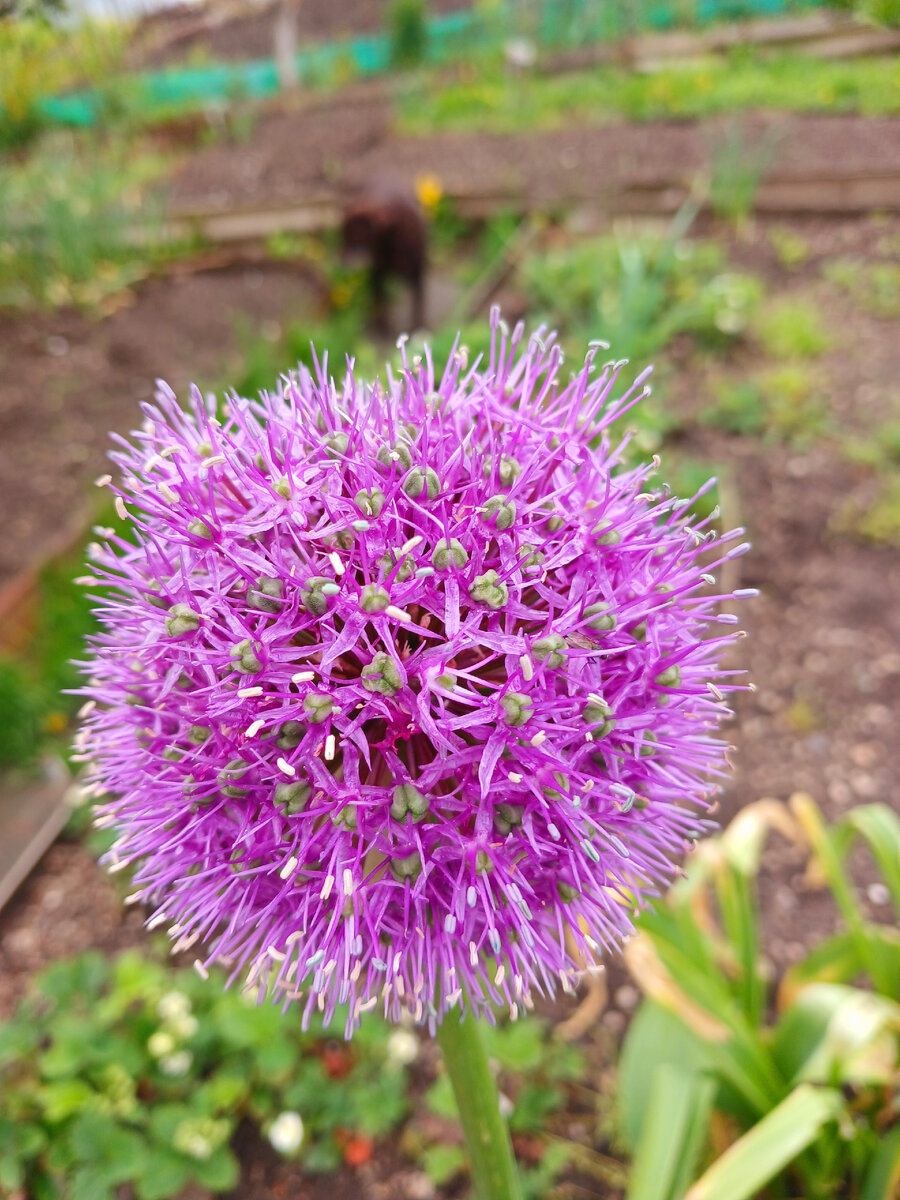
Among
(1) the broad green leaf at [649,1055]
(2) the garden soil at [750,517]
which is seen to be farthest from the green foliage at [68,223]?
(1) the broad green leaf at [649,1055]

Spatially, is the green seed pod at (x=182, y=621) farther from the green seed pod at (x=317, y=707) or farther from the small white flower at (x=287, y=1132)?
the small white flower at (x=287, y=1132)

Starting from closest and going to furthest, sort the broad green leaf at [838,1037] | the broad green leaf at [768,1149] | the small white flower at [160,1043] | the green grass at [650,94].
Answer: the broad green leaf at [768,1149], the broad green leaf at [838,1037], the small white flower at [160,1043], the green grass at [650,94]

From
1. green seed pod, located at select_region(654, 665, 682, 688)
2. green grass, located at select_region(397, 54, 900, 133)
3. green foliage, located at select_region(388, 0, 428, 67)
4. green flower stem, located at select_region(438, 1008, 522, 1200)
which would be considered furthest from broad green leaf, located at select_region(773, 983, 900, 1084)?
green foliage, located at select_region(388, 0, 428, 67)

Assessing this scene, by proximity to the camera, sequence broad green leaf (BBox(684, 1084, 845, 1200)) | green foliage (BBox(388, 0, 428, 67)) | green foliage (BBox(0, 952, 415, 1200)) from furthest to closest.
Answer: green foliage (BBox(388, 0, 428, 67)) < green foliage (BBox(0, 952, 415, 1200)) < broad green leaf (BBox(684, 1084, 845, 1200))

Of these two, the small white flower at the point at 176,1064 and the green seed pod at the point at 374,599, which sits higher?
the green seed pod at the point at 374,599

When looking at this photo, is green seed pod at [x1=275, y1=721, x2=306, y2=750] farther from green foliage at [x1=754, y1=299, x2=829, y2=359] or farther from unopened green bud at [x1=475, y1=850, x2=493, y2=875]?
green foliage at [x1=754, y1=299, x2=829, y2=359]

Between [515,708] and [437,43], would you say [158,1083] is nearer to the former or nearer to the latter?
[515,708]

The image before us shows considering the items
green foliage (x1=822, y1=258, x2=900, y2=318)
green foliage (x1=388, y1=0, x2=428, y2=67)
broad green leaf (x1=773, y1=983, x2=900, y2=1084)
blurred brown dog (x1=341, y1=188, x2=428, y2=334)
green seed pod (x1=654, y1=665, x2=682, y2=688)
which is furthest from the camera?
green foliage (x1=388, y1=0, x2=428, y2=67)
